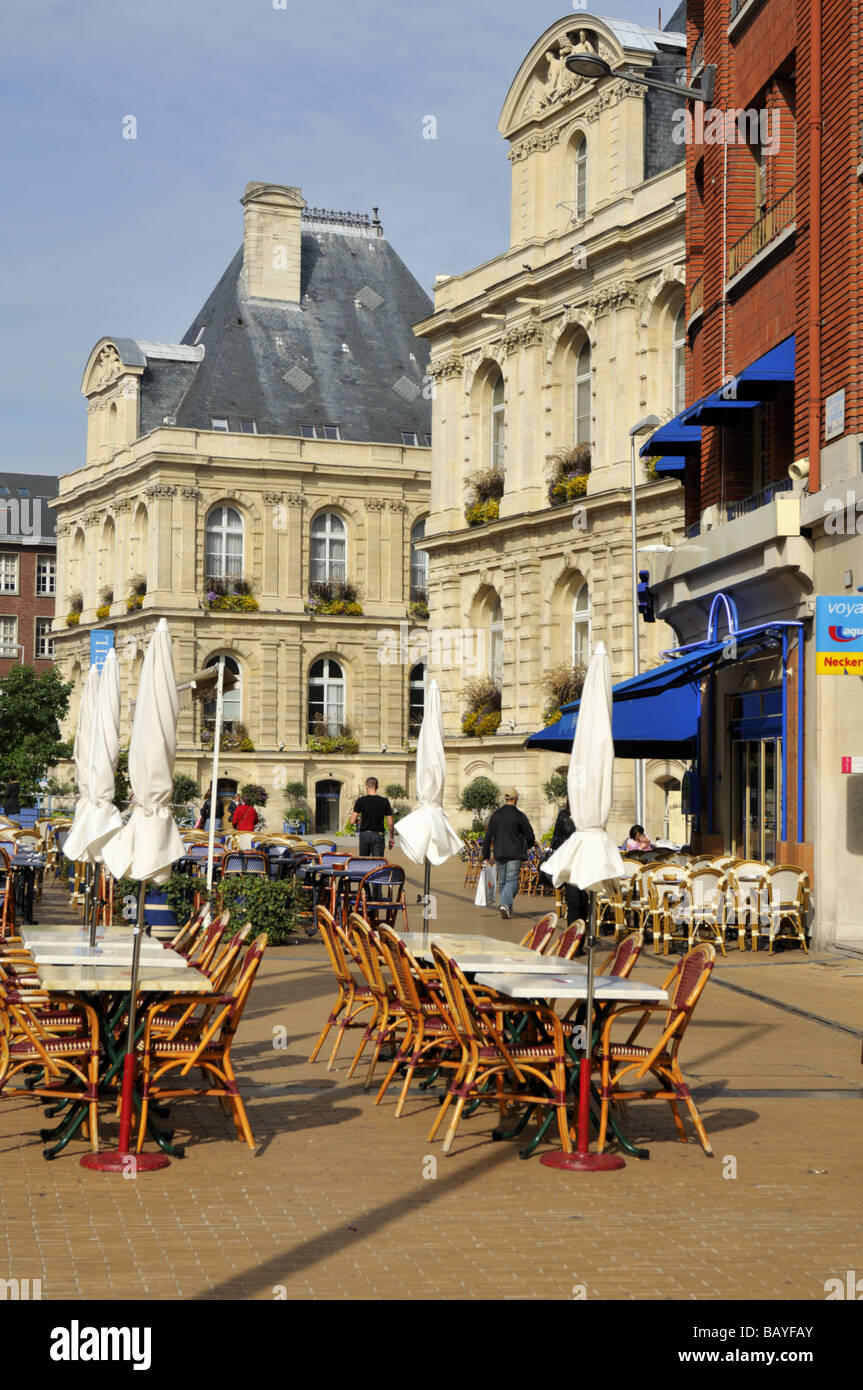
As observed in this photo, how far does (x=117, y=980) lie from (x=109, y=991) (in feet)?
0.37

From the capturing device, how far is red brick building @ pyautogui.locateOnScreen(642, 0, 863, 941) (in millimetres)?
19438

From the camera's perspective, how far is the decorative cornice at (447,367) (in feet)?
148

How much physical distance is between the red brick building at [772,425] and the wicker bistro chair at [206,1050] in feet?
37.6

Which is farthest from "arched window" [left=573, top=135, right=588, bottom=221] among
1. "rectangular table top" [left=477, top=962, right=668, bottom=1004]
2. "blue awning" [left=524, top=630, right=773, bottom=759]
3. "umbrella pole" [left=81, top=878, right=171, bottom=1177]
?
"umbrella pole" [left=81, top=878, right=171, bottom=1177]

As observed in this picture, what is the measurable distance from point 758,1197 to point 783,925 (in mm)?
12775

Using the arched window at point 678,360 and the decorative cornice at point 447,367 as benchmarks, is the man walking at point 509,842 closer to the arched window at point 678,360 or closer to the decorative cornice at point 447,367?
the arched window at point 678,360

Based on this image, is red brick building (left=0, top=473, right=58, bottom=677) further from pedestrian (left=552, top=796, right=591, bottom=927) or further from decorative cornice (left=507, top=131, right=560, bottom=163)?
pedestrian (left=552, top=796, right=591, bottom=927)

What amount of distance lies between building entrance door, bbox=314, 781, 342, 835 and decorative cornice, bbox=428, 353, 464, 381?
20609 mm

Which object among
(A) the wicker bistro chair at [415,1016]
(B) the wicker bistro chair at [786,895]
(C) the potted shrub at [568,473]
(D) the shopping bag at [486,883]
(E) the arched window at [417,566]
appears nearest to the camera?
(A) the wicker bistro chair at [415,1016]

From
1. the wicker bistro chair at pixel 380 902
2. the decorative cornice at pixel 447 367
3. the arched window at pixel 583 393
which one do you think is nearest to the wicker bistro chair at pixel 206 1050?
the wicker bistro chair at pixel 380 902

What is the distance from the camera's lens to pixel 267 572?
6272 cm

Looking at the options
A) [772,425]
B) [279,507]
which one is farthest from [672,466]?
[279,507]

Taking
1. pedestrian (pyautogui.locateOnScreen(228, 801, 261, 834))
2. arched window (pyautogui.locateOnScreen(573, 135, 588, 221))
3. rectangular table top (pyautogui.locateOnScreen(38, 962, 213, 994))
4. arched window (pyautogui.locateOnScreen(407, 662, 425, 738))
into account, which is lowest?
rectangular table top (pyautogui.locateOnScreen(38, 962, 213, 994))

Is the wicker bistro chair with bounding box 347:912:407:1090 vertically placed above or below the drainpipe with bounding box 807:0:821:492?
below
